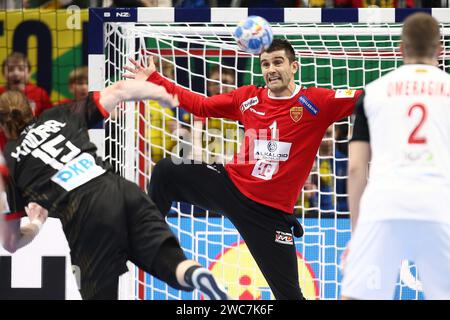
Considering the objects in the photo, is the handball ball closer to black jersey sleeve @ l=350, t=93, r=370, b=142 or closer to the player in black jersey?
the player in black jersey

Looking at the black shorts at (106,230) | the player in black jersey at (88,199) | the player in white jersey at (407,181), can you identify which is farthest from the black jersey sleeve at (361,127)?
the black shorts at (106,230)

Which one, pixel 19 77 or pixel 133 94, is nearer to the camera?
pixel 133 94

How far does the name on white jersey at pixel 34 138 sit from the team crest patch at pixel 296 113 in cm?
201

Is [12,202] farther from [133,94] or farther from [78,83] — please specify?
[78,83]

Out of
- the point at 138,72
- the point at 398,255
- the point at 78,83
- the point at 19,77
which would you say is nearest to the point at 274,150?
the point at 138,72

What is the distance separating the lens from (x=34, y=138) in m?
6.05

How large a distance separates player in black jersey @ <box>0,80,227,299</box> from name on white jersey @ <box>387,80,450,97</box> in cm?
154

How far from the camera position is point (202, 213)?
900cm

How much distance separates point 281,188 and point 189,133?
5.92 ft

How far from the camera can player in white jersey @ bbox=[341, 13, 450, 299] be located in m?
→ 5.03

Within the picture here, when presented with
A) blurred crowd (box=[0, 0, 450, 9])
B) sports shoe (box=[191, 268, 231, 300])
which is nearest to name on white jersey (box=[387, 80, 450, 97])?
sports shoe (box=[191, 268, 231, 300])

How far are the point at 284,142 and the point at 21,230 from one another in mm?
2108

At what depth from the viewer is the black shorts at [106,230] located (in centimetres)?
593

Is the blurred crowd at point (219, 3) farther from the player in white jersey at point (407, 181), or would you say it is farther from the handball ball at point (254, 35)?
the player in white jersey at point (407, 181)
